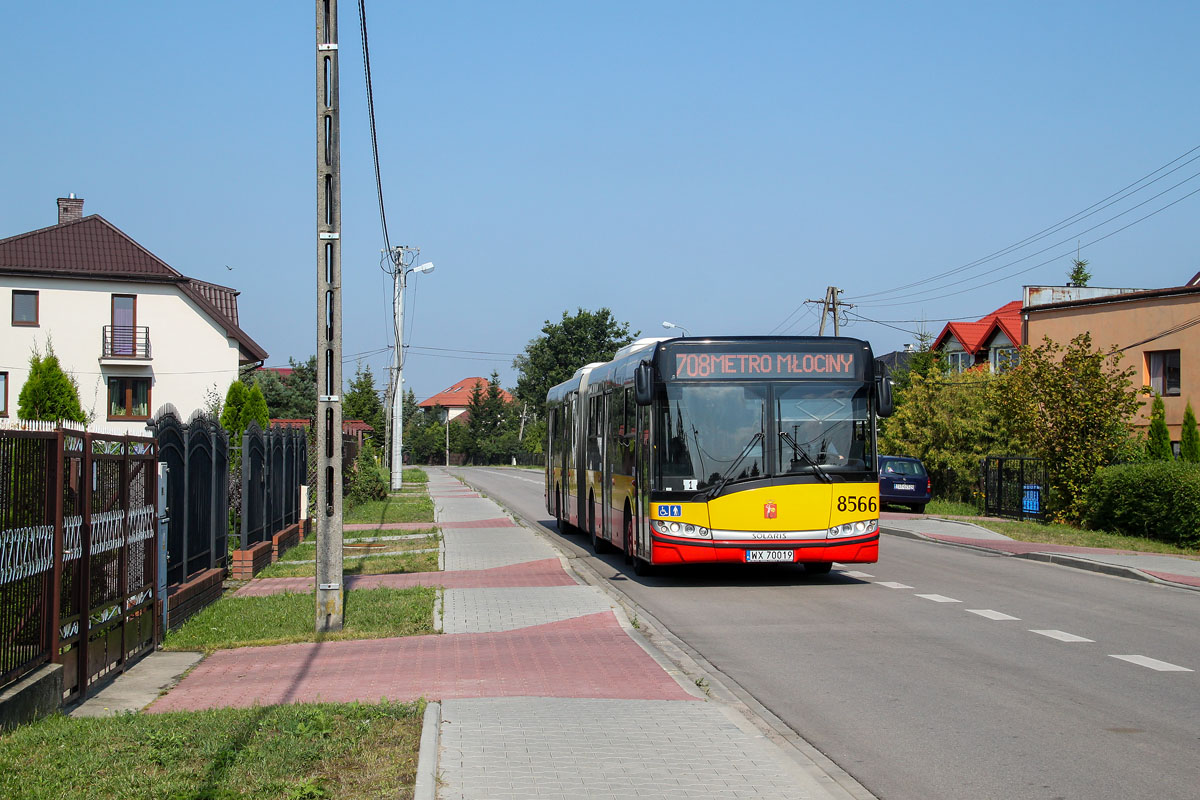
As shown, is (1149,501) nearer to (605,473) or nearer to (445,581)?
(605,473)

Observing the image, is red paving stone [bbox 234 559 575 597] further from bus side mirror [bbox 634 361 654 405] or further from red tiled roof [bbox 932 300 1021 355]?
red tiled roof [bbox 932 300 1021 355]

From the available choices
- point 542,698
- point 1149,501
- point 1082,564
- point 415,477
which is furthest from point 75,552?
point 415,477

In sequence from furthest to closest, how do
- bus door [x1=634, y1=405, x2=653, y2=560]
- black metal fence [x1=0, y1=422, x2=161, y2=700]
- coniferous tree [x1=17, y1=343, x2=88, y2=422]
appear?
coniferous tree [x1=17, y1=343, x2=88, y2=422]
bus door [x1=634, y1=405, x2=653, y2=560]
black metal fence [x1=0, y1=422, x2=161, y2=700]

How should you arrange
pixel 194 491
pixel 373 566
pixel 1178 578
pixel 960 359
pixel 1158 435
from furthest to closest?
pixel 960 359
pixel 1158 435
pixel 373 566
pixel 1178 578
pixel 194 491

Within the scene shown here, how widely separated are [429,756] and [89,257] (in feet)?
160

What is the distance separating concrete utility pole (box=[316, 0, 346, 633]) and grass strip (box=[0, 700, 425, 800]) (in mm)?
3696

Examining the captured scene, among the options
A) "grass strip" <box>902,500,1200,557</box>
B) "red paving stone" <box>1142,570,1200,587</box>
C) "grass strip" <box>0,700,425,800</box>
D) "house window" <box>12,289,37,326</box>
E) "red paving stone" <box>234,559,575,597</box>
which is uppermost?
"house window" <box>12,289,37,326</box>

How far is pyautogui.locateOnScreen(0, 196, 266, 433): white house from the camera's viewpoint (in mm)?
48062

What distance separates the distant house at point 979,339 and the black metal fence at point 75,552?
48678 millimetres

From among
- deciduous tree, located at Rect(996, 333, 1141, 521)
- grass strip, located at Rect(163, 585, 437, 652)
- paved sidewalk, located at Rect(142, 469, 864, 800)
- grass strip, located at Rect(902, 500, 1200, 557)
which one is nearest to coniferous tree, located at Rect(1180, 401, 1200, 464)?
grass strip, located at Rect(902, 500, 1200, 557)

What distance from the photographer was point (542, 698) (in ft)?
25.4

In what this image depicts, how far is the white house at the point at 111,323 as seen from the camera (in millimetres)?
48062

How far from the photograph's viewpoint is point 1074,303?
39.7 metres

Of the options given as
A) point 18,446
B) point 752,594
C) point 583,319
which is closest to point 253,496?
point 752,594
